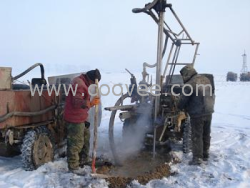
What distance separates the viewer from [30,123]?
5066 mm

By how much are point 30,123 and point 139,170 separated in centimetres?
212

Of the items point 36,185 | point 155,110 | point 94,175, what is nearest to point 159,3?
point 155,110

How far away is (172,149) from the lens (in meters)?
6.38

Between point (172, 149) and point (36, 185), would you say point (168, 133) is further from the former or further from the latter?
point (36, 185)

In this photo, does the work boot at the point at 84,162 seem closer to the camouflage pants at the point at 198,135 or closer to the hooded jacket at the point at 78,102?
the hooded jacket at the point at 78,102

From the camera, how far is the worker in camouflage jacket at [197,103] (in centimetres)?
528

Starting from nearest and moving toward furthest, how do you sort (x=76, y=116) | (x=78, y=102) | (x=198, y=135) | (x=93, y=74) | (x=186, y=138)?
(x=78, y=102) → (x=76, y=116) → (x=93, y=74) → (x=198, y=135) → (x=186, y=138)

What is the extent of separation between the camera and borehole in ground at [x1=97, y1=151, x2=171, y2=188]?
4.51 metres

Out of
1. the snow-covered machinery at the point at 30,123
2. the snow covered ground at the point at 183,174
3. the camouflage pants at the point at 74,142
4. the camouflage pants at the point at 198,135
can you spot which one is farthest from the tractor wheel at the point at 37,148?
the camouflage pants at the point at 198,135

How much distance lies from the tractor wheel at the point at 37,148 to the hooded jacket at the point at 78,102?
591mm

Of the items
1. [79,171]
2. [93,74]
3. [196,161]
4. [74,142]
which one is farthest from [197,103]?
[79,171]

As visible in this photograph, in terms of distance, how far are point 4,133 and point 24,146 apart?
40cm

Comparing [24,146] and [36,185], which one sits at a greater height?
[24,146]

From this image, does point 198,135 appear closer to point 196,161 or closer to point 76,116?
point 196,161
